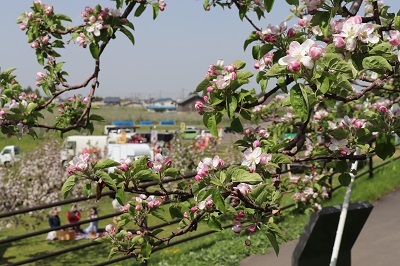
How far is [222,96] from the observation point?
253 centimetres

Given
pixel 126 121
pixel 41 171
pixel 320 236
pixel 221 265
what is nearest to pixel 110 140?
pixel 41 171

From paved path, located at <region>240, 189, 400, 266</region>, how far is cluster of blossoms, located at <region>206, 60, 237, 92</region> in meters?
5.13

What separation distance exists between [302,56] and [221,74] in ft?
1.90

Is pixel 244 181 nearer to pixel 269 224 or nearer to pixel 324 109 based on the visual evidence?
pixel 269 224

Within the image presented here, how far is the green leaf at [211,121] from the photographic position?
259 cm

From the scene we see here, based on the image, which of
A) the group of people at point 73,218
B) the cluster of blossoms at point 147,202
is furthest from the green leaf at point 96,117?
the group of people at point 73,218

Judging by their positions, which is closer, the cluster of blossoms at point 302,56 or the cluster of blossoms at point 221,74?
the cluster of blossoms at point 302,56

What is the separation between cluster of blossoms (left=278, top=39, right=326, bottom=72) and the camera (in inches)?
82.0

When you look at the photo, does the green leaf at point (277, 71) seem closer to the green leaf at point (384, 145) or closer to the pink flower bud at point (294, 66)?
the pink flower bud at point (294, 66)

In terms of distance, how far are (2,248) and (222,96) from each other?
13662mm

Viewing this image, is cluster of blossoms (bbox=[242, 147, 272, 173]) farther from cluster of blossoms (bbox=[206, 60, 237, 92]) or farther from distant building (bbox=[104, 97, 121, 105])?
distant building (bbox=[104, 97, 121, 105])

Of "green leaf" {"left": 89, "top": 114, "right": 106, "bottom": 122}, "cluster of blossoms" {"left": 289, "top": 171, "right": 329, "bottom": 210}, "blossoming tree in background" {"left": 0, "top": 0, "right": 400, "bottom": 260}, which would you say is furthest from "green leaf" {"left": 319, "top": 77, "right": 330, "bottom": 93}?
"cluster of blossoms" {"left": 289, "top": 171, "right": 329, "bottom": 210}

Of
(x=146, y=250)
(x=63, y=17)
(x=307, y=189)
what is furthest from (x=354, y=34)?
(x=307, y=189)

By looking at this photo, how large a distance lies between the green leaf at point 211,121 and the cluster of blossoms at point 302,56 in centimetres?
60
